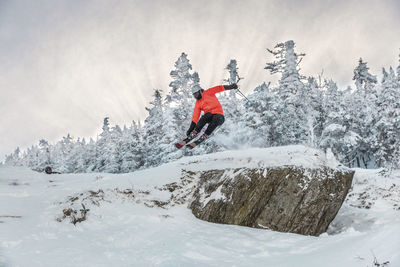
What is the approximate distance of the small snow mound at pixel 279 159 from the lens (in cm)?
804

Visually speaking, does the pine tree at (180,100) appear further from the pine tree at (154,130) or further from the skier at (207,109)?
the skier at (207,109)

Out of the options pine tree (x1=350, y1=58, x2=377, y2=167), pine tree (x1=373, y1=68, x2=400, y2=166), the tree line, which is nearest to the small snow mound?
the tree line

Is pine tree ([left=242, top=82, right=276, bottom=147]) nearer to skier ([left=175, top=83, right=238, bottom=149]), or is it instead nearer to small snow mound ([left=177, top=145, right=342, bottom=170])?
small snow mound ([left=177, top=145, right=342, bottom=170])

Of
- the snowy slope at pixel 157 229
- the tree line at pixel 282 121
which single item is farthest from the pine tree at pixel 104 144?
the snowy slope at pixel 157 229

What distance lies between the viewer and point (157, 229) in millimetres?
6773

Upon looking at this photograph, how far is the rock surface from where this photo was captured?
7.46 m

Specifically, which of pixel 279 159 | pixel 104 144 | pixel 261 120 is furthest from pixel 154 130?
pixel 279 159

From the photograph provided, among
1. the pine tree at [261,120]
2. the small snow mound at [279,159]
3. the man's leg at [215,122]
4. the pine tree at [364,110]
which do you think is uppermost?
the pine tree at [364,110]

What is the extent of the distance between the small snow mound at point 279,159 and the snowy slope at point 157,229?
3cm

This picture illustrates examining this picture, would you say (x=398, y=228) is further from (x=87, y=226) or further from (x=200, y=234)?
(x=87, y=226)

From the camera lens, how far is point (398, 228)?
15.7 ft

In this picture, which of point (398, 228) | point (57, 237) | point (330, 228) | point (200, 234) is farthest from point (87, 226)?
point (330, 228)

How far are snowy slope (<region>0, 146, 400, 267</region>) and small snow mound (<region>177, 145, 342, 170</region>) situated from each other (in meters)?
0.03

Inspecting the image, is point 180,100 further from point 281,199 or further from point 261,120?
point 281,199
